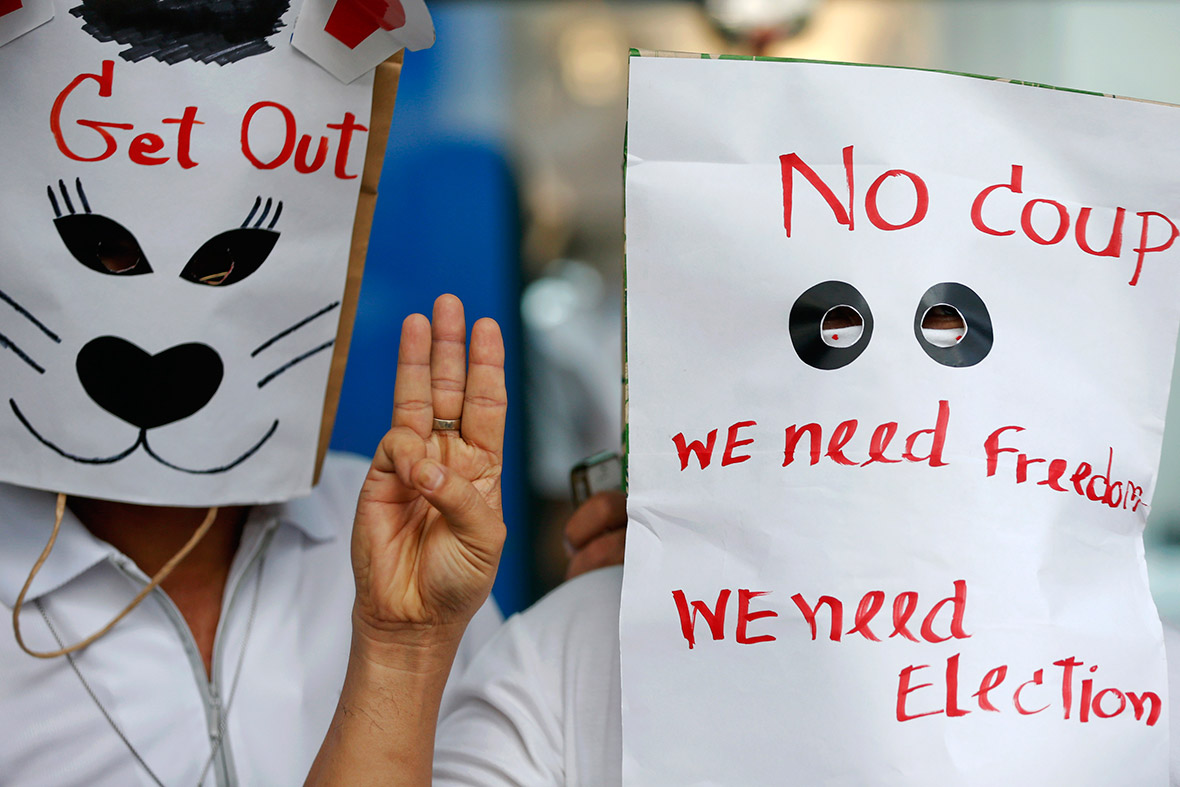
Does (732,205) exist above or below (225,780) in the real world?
above

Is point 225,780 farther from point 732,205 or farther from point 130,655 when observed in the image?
point 732,205

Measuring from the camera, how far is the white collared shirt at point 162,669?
2.70ft

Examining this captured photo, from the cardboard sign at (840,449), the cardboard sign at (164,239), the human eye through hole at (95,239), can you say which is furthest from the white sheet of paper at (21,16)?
the cardboard sign at (840,449)

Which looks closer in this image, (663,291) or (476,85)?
(663,291)

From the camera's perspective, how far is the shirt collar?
0.84 meters

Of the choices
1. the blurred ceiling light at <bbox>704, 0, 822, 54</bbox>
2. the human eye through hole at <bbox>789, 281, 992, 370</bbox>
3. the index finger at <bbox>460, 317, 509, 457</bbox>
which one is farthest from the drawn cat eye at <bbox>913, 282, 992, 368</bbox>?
the blurred ceiling light at <bbox>704, 0, 822, 54</bbox>

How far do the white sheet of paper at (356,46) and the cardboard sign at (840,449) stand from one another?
24 centimetres

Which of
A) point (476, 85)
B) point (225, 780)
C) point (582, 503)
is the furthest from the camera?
point (476, 85)

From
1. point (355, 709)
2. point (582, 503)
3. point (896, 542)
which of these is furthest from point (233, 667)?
point (896, 542)

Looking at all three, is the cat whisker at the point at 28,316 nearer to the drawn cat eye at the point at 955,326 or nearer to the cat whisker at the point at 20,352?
the cat whisker at the point at 20,352

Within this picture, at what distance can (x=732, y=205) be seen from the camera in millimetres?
657

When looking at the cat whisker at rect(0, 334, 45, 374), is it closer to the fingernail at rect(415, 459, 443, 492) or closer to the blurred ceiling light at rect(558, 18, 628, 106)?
the fingernail at rect(415, 459, 443, 492)

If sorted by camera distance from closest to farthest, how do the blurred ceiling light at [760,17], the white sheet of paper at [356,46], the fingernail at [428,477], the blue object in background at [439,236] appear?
the fingernail at [428,477], the white sheet of paper at [356,46], the blue object in background at [439,236], the blurred ceiling light at [760,17]

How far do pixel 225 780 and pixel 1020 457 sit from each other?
2.66 feet
